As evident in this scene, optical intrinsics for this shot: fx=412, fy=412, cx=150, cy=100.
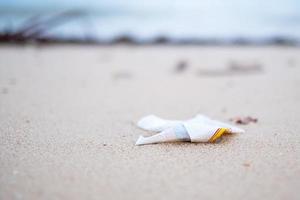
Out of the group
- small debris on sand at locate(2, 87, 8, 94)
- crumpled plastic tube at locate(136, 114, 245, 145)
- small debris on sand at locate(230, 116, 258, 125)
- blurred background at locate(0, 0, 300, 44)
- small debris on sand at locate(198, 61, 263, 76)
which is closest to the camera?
crumpled plastic tube at locate(136, 114, 245, 145)

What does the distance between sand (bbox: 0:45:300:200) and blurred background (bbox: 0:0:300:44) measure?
3.09 metres

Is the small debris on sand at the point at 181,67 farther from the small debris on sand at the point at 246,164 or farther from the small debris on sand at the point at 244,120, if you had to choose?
the small debris on sand at the point at 246,164

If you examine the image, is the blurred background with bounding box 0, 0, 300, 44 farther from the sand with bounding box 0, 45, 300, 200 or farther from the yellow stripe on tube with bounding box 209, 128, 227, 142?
the yellow stripe on tube with bounding box 209, 128, 227, 142

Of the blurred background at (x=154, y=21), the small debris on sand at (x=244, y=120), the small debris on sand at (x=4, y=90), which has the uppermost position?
the blurred background at (x=154, y=21)

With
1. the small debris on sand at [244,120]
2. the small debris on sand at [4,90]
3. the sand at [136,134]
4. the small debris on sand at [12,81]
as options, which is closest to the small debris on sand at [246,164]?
the sand at [136,134]

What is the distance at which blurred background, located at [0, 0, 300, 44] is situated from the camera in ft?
26.1

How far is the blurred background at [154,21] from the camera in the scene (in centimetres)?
796

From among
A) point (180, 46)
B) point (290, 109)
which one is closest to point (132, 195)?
point (290, 109)

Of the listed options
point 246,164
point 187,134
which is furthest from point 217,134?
point 246,164

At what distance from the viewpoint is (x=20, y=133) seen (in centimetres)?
221

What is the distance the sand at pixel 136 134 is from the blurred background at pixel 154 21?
309 centimetres

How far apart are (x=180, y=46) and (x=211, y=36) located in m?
1.31

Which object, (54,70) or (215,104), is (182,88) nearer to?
(215,104)

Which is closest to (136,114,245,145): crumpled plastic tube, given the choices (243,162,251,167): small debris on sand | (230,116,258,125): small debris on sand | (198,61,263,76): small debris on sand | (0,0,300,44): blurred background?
(243,162,251,167): small debris on sand
